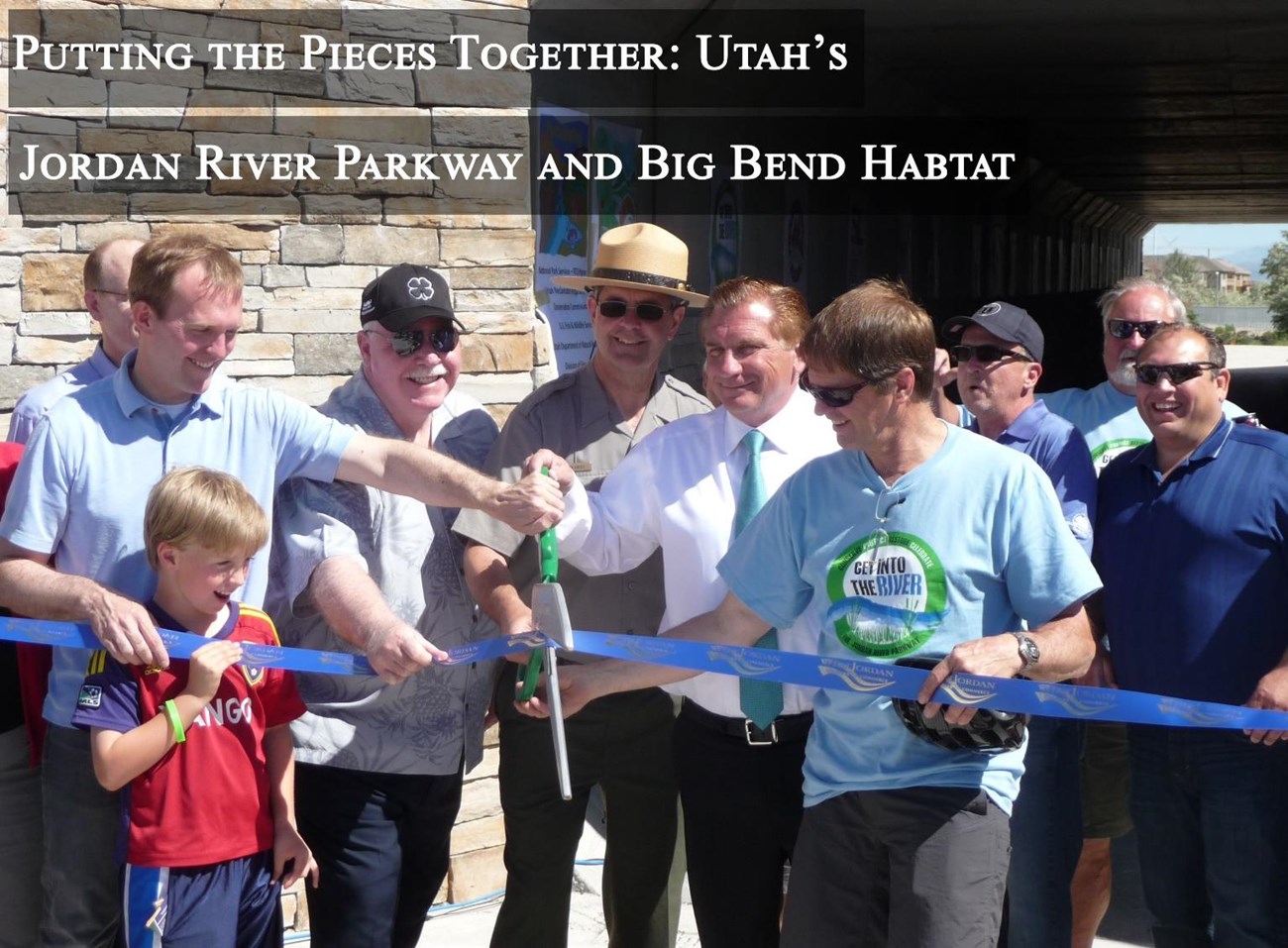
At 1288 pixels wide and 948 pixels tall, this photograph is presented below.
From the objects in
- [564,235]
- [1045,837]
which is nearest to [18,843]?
[1045,837]

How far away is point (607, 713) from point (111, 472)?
1394mm

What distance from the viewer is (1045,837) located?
3982 millimetres

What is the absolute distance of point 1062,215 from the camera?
3244 centimetres

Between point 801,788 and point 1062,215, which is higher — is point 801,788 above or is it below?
below

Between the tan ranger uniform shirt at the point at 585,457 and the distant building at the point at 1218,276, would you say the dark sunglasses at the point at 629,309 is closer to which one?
the tan ranger uniform shirt at the point at 585,457

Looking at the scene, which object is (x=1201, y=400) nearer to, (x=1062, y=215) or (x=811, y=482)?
(x=811, y=482)

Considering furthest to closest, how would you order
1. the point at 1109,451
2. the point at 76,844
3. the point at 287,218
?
the point at 287,218 → the point at 1109,451 → the point at 76,844

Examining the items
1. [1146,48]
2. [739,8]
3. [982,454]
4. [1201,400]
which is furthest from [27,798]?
[1146,48]

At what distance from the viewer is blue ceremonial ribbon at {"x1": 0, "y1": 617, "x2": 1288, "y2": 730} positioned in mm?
2957

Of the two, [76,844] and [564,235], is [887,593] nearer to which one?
[76,844]

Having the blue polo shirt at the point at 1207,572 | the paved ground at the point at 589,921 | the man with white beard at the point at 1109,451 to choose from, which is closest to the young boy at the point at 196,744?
the paved ground at the point at 589,921

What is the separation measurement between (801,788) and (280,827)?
1190mm

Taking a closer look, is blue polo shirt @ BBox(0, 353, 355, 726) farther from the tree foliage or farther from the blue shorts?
the tree foliage

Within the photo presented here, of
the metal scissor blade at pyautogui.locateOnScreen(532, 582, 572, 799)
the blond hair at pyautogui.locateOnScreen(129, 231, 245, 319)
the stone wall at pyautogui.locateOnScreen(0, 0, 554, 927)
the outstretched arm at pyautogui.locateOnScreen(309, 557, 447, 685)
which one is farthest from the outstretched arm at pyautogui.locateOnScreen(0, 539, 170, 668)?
the stone wall at pyautogui.locateOnScreen(0, 0, 554, 927)
